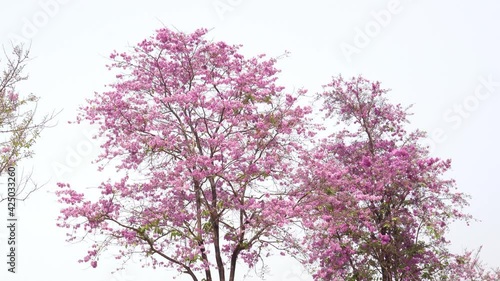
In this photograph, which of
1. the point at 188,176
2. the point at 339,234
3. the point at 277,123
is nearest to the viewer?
the point at 188,176

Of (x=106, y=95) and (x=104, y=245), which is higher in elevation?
(x=106, y=95)

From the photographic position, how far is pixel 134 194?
51.3ft

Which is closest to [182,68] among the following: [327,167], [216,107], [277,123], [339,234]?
[216,107]

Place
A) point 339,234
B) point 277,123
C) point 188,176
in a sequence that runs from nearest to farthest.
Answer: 1. point 188,176
2. point 277,123
3. point 339,234

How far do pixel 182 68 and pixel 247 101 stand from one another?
2.42 metres

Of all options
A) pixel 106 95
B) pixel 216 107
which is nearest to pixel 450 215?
pixel 216 107

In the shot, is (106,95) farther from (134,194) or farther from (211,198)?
(211,198)

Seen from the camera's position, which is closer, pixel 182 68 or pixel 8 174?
pixel 8 174

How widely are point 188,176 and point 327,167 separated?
175 inches

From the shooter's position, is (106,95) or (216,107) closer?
(216,107)

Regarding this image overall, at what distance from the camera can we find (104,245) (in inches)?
589

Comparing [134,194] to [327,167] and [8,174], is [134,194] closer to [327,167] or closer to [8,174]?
[8,174]

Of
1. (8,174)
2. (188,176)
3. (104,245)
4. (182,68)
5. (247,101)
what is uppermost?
(182,68)

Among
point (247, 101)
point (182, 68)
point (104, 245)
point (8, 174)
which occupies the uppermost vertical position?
point (182, 68)
